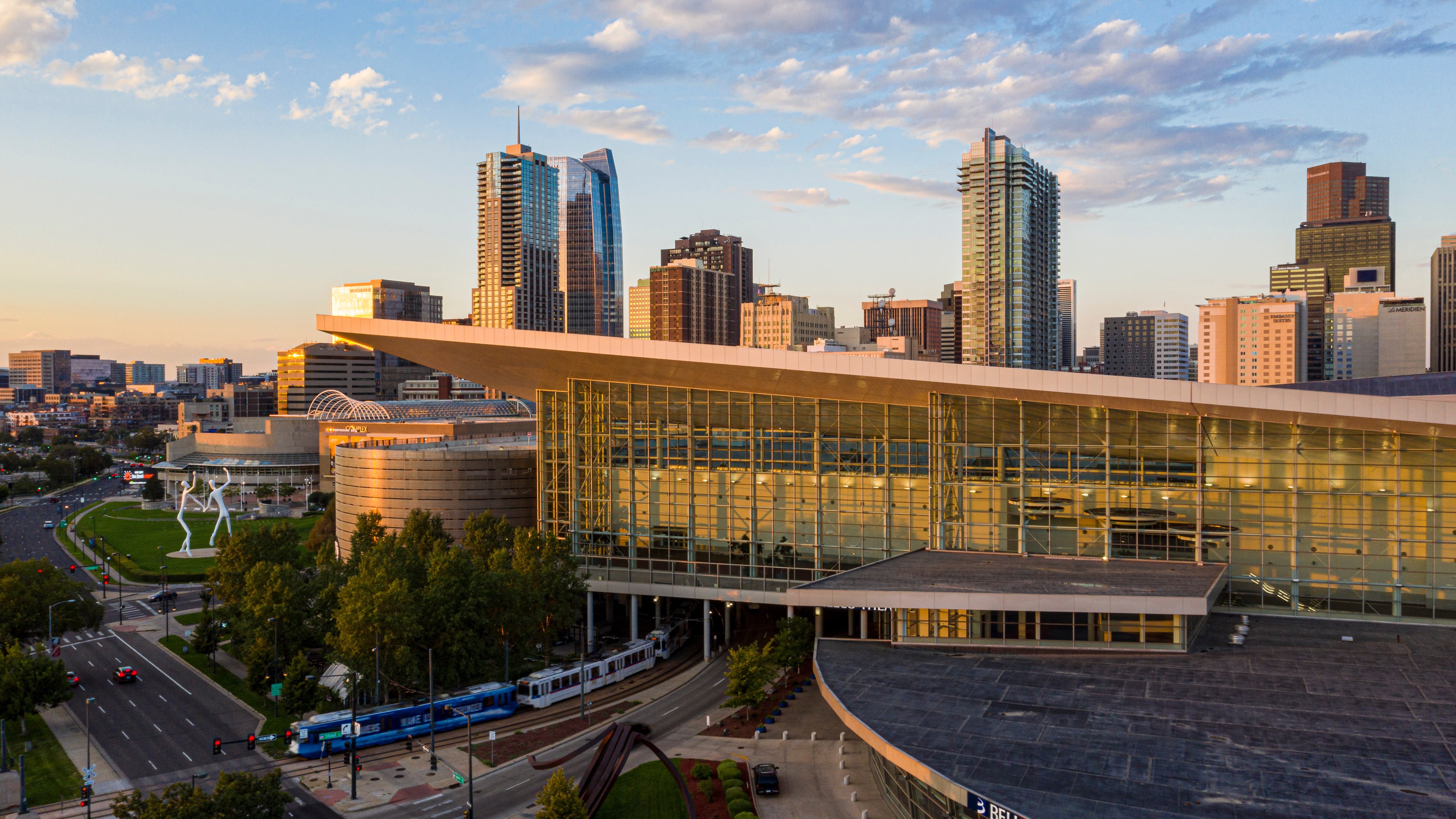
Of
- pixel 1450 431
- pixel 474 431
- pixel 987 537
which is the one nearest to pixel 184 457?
pixel 474 431

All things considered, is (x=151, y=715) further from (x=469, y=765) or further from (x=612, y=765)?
(x=612, y=765)

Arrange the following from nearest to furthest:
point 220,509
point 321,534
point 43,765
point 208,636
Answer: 1. point 43,765
2. point 208,636
3. point 321,534
4. point 220,509

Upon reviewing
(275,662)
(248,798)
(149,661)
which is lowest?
(149,661)

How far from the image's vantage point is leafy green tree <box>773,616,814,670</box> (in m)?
57.1

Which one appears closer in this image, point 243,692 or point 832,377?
point 832,377

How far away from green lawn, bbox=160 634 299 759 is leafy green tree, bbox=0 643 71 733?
31.5 feet

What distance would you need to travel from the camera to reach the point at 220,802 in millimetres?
35812

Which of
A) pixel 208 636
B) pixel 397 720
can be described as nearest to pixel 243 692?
pixel 208 636

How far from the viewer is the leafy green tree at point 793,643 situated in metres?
57.1

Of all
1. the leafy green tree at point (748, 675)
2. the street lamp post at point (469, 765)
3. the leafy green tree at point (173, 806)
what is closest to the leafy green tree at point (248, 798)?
the leafy green tree at point (173, 806)

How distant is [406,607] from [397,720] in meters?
6.02

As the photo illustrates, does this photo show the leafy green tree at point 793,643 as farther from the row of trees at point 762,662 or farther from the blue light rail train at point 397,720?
the blue light rail train at point 397,720

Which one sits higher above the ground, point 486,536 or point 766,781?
point 486,536

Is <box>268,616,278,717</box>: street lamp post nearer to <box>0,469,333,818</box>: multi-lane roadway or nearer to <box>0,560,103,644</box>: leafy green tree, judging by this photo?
<box>0,469,333,818</box>: multi-lane roadway
